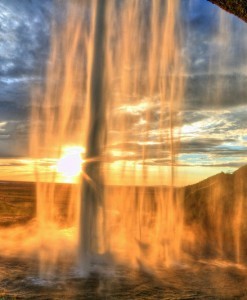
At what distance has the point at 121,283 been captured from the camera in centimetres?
930

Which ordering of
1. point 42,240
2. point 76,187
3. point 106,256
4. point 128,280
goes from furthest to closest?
point 42,240, point 76,187, point 106,256, point 128,280

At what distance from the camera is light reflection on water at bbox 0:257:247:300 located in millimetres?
8391

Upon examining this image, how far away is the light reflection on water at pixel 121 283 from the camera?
839 centimetres

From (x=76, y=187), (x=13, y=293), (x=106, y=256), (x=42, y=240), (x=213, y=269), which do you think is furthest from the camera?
(x=42, y=240)

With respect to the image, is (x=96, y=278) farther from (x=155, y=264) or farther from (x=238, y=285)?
(x=238, y=285)

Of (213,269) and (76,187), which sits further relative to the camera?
(76,187)

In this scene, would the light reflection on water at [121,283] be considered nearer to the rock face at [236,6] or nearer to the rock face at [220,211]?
the rock face at [220,211]

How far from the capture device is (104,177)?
47.0ft


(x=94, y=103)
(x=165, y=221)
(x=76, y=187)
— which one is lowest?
(x=165, y=221)

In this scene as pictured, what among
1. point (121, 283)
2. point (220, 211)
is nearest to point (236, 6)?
point (121, 283)

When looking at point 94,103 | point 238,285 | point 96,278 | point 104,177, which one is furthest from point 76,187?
point 238,285

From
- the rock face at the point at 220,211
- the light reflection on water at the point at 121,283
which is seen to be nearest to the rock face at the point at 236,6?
the light reflection on water at the point at 121,283

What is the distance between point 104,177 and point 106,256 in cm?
324

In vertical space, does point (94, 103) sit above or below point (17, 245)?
above
